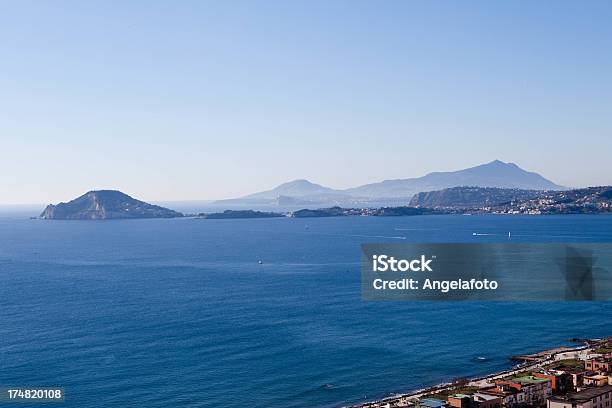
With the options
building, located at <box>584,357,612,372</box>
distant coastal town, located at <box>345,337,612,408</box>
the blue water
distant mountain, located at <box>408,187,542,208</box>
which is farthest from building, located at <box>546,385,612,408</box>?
distant mountain, located at <box>408,187,542,208</box>

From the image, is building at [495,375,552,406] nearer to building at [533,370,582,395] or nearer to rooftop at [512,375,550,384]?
rooftop at [512,375,550,384]

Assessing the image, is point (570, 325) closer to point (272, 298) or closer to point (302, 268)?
point (272, 298)

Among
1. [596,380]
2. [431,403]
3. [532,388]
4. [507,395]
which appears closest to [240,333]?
[431,403]

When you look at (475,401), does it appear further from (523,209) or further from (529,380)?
(523,209)

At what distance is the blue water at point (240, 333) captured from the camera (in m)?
20.3

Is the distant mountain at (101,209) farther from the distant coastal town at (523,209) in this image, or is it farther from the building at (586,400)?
the building at (586,400)

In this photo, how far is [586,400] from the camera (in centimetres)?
1546

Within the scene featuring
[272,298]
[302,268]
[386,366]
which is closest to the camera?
[386,366]

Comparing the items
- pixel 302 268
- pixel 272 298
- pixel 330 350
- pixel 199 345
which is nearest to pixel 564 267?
pixel 302 268

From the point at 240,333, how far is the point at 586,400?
14526 millimetres

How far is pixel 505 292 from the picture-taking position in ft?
120

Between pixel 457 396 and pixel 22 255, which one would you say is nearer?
pixel 457 396

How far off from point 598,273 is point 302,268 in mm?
20438

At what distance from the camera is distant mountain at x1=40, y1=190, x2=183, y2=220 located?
404 feet
